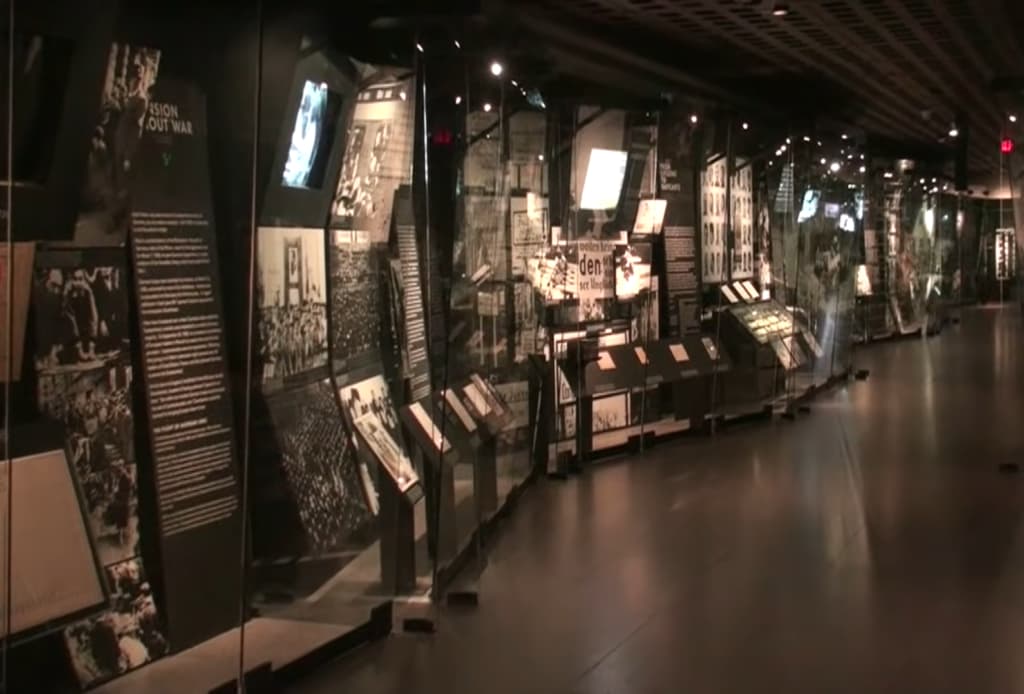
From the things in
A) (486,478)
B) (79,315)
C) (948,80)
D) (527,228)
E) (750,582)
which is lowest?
(750,582)

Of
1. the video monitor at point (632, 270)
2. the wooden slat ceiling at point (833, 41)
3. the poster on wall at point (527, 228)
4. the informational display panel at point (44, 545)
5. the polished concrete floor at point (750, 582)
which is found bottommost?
the polished concrete floor at point (750, 582)

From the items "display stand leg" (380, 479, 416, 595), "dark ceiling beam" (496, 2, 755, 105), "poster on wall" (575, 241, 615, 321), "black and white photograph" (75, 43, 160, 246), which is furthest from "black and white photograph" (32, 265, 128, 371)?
"poster on wall" (575, 241, 615, 321)

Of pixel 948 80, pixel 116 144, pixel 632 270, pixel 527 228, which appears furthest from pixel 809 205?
pixel 116 144

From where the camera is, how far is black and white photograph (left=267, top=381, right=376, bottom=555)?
4344 millimetres

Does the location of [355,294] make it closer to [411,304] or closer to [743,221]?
[411,304]

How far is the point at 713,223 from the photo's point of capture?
32.0ft

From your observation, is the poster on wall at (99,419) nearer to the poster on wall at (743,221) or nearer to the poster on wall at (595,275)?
the poster on wall at (595,275)

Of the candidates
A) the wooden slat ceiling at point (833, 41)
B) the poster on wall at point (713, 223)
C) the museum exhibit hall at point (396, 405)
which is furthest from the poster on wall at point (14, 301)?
the poster on wall at point (713, 223)

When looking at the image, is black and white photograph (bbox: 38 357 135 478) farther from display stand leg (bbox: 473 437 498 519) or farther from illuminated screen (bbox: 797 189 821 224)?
→ illuminated screen (bbox: 797 189 821 224)

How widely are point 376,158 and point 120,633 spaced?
2115 mm

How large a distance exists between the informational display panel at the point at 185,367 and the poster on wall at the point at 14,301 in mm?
469

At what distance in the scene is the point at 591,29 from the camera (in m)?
7.30

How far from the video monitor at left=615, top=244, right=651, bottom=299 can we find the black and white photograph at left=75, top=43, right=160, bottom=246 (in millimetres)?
4969

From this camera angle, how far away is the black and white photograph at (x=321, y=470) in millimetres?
4344
